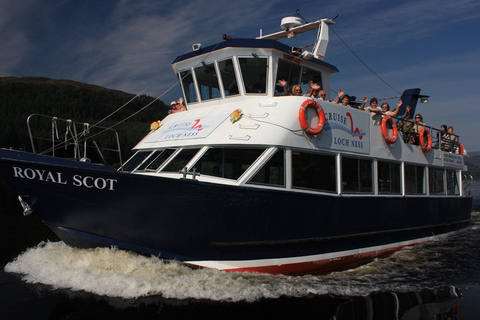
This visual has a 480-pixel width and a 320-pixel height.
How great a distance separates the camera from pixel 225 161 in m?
6.14

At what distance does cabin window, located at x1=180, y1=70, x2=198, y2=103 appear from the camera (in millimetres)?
8258

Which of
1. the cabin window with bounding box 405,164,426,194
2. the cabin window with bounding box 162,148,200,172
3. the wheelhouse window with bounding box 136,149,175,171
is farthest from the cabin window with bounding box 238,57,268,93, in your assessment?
the cabin window with bounding box 405,164,426,194

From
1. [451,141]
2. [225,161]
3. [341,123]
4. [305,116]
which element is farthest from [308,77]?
[451,141]

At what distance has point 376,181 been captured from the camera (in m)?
8.05

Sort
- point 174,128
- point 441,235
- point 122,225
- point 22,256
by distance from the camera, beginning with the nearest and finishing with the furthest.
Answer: point 122,225
point 22,256
point 174,128
point 441,235

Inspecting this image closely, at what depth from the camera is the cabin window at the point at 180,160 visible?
6.41 m

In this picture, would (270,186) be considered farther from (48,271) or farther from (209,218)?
(48,271)

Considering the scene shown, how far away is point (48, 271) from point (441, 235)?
404 inches

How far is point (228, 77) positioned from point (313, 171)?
2.60 metres

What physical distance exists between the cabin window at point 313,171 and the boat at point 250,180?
3cm

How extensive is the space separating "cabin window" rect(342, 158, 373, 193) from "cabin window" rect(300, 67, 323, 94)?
1.98 meters

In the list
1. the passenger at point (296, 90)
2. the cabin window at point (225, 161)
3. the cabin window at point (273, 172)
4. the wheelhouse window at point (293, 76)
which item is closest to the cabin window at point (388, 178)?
the wheelhouse window at point (293, 76)

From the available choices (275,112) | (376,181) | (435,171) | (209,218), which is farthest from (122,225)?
(435,171)

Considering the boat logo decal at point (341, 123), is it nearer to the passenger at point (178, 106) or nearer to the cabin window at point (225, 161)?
the cabin window at point (225, 161)
